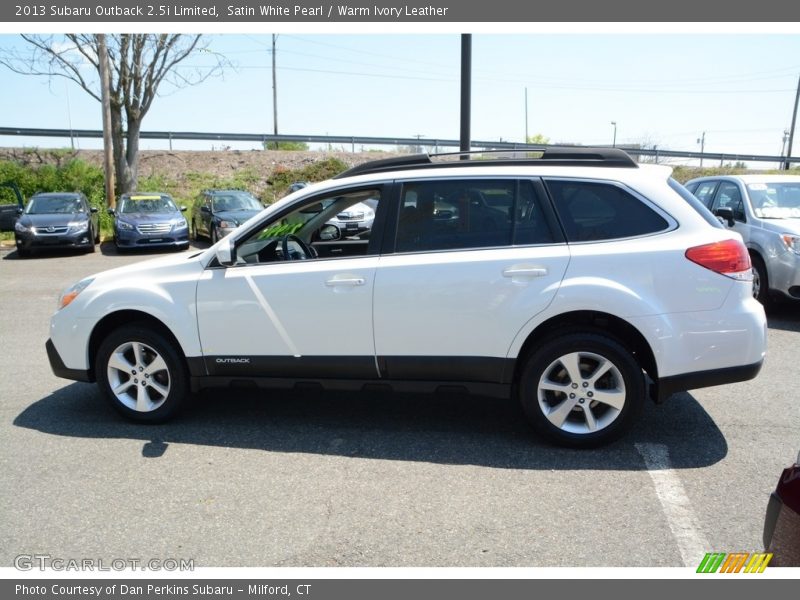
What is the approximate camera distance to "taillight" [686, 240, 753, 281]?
4176 mm

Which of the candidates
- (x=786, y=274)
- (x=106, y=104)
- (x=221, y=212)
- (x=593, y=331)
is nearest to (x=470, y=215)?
(x=593, y=331)

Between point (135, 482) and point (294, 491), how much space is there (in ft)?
3.27

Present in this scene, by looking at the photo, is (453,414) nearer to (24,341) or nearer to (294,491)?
(294,491)

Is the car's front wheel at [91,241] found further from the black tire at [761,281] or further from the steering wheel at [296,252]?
the black tire at [761,281]

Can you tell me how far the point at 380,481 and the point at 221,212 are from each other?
47.2 ft

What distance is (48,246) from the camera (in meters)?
15.8

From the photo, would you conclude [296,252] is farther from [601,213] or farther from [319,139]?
[319,139]

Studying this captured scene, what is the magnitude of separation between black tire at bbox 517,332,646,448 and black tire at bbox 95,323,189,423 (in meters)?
2.48

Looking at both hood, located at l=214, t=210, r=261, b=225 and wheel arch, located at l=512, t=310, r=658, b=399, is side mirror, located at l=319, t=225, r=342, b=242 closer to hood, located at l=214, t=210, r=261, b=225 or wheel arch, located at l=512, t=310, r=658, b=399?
wheel arch, located at l=512, t=310, r=658, b=399

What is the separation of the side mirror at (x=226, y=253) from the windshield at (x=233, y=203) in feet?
43.8

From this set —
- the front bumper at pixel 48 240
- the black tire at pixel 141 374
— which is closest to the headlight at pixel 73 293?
the black tire at pixel 141 374

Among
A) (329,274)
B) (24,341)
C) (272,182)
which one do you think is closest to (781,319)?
(329,274)

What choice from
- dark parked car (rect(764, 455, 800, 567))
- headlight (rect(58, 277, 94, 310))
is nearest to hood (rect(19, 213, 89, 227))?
headlight (rect(58, 277, 94, 310))

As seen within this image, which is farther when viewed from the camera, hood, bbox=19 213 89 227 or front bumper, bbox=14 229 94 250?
hood, bbox=19 213 89 227
